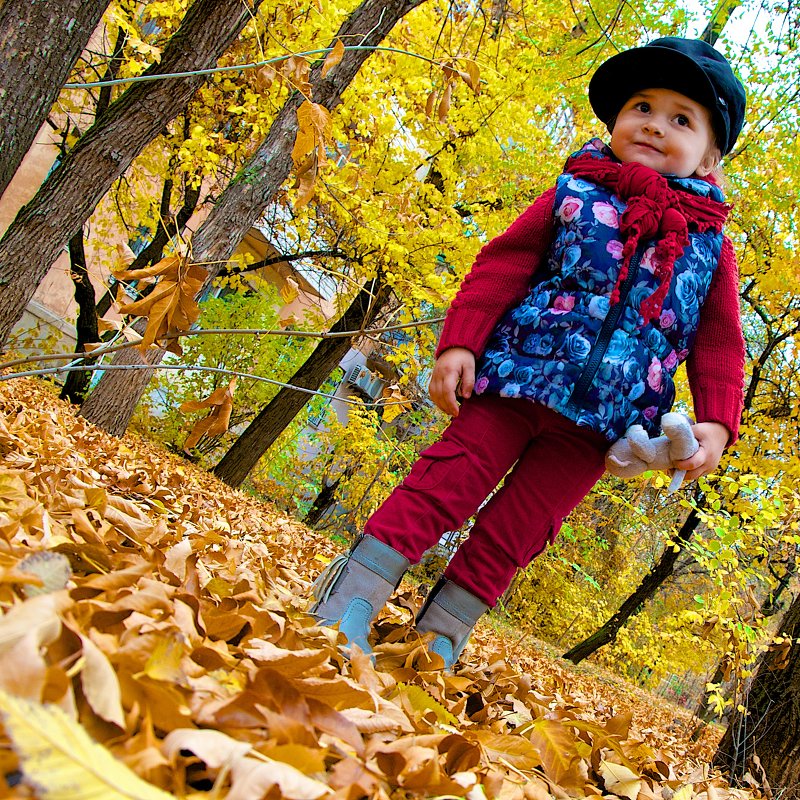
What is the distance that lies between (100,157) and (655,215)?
217 centimetres

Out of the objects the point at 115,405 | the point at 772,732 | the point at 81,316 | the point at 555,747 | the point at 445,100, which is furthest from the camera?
the point at 81,316

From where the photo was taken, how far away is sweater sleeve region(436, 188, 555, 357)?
73.8 inches

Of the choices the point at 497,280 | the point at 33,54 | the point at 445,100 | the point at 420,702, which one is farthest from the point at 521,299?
the point at 33,54

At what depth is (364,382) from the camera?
22891 millimetres

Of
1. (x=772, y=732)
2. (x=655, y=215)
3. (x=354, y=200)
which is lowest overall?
(x=772, y=732)

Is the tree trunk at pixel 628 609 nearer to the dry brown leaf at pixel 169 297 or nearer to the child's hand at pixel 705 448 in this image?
the child's hand at pixel 705 448

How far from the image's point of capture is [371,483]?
11.5 m

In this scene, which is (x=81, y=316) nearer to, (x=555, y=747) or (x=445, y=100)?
(x=445, y=100)

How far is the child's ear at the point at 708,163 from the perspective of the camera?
2.06 meters

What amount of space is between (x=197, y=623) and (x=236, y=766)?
46 cm

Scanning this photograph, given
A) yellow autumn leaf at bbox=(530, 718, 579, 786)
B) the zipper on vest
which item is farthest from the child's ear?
yellow autumn leaf at bbox=(530, 718, 579, 786)

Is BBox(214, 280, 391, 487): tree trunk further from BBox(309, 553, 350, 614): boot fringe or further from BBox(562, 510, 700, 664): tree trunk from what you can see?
BBox(309, 553, 350, 614): boot fringe

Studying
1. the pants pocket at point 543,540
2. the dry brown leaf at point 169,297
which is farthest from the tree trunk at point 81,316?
the pants pocket at point 543,540

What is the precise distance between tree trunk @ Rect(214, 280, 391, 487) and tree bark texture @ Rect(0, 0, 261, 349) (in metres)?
5.49
